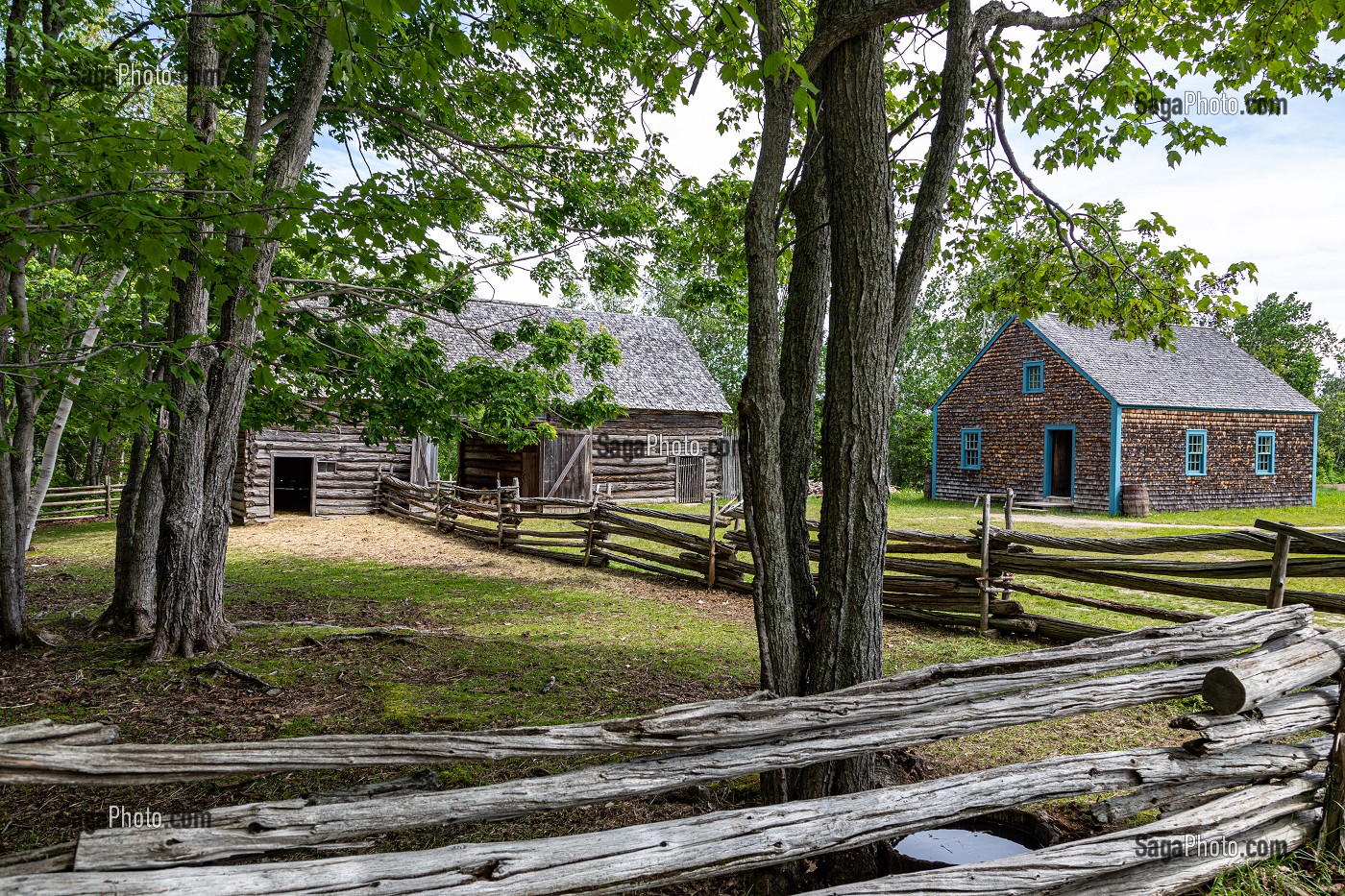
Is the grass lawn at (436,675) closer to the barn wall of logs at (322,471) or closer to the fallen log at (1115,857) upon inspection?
the fallen log at (1115,857)

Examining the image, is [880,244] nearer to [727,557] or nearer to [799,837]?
[799,837]

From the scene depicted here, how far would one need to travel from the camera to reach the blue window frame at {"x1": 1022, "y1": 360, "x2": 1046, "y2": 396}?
21.8m

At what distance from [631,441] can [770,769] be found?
19592mm

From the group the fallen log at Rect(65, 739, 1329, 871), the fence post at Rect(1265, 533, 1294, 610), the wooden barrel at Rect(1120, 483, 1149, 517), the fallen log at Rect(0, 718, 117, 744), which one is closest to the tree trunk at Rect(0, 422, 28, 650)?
the fallen log at Rect(0, 718, 117, 744)

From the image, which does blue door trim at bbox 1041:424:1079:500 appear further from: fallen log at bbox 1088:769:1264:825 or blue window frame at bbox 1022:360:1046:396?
fallen log at bbox 1088:769:1264:825

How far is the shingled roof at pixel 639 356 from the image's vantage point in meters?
21.4

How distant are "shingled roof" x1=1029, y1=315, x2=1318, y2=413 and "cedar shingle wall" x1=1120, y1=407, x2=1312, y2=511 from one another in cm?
37

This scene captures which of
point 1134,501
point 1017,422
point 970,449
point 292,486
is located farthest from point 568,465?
point 1134,501

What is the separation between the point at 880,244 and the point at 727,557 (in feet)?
26.2

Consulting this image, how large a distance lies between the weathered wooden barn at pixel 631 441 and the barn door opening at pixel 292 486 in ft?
15.2

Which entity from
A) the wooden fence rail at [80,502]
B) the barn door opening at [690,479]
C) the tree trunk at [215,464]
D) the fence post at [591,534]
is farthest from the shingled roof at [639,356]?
the tree trunk at [215,464]

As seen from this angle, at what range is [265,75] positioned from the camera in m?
6.52

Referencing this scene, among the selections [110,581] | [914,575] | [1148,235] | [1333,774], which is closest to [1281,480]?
[914,575]

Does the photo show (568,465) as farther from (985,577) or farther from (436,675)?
(436,675)
